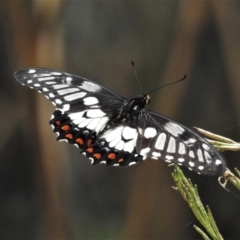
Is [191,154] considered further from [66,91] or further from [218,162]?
[66,91]

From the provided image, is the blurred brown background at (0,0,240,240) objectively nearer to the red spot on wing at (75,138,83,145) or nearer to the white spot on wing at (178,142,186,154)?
the red spot on wing at (75,138,83,145)

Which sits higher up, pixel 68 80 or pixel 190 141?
pixel 68 80

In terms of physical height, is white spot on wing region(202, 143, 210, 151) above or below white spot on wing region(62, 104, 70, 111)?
below

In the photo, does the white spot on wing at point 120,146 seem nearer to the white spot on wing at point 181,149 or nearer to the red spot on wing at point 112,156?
the red spot on wing at point 112,156

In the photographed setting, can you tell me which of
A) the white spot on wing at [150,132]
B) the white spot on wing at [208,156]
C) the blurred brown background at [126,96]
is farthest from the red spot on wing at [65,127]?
the blurred brown background at [126,96]

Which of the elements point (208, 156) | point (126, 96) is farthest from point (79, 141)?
point (126, 96)

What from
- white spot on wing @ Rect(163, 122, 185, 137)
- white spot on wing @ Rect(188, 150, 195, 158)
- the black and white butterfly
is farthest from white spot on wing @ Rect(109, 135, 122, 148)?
white spot on wing @ Rect(188, 150, 195, 158)

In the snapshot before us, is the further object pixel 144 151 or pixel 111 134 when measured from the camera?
pixel 111 134
